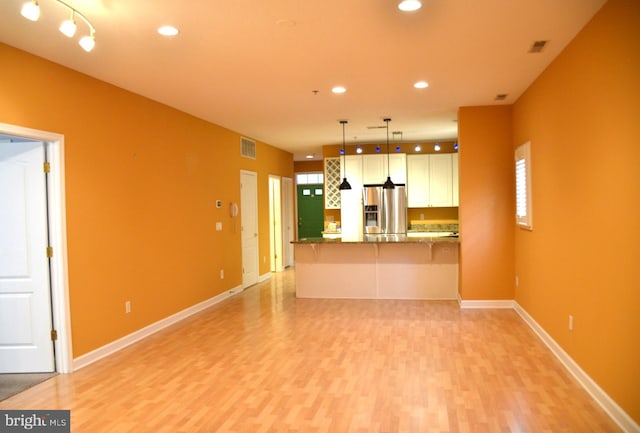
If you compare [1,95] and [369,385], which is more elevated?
[1,95]

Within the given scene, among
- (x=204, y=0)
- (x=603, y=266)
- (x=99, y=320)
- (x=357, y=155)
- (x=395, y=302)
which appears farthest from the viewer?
(x=357, y=155)

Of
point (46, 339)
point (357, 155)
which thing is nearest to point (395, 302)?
point (357, 155)

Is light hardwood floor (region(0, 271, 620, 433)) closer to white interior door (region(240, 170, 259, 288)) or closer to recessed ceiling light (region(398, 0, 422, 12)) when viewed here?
white interior door (region(240, 170, 259, 288))

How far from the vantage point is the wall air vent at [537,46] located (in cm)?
381

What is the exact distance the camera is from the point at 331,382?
3793mm

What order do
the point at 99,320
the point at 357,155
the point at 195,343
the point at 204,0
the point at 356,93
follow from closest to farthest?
the point at 204,0
the point at 99,320
the point at 195,343
the point at 356,93
the point at 357,155

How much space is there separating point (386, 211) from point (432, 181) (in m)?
1.13

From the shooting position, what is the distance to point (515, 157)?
5953 millimetres

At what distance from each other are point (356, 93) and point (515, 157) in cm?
229

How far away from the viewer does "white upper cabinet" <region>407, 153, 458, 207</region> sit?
9.41 m

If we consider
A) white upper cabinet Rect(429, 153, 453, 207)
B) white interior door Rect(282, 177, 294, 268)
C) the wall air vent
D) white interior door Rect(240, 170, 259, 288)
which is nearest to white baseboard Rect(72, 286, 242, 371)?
white interior door Rect(240, 170, 259, 288)

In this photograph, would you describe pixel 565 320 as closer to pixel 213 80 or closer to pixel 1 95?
pixel 213 80

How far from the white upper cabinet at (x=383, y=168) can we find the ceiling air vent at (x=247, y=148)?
2343 millimetres

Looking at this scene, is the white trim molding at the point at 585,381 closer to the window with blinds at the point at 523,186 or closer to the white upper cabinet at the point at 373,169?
the window with blinds at the point at 523,186
